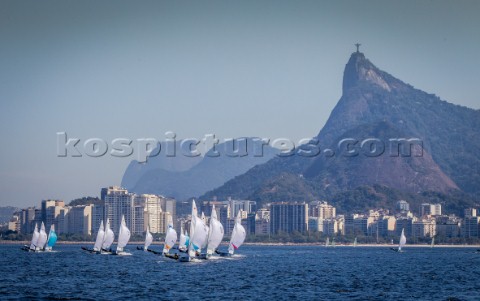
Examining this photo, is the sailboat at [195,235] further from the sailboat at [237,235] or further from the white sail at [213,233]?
the sailboat at [237,235]

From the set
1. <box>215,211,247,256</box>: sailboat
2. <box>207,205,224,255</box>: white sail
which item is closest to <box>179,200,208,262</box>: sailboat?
<box>207,205,224,255</box>: white sail

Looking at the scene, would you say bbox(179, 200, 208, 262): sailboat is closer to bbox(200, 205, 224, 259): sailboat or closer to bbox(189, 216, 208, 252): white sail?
bbox(189, 216, 208, 252): white sail

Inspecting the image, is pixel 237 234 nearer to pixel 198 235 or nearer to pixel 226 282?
pixel 198 235

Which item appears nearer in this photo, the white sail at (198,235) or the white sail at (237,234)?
the white sail at (198,235)

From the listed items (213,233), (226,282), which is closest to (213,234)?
(213,233)

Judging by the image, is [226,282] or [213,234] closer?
[226,282]

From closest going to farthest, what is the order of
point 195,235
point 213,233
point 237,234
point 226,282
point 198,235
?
point 226,282
point 195,235
point 198,235
point 213,233
point 237,234

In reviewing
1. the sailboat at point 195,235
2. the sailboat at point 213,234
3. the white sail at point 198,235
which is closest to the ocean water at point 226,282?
the sailboat at point 195,235

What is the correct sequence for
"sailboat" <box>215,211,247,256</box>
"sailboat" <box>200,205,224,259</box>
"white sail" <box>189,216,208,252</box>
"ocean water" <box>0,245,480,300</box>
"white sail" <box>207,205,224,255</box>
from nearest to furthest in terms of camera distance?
"ocean water" <box>0,245,480,300</box>, "white sail" <box>189,216,208,252</box>, "sailboat" <box>200,205,224,259</box>, "white sail" <box>207,205,224,255</box>, "sailboat" <box>215,211,247,256</box>

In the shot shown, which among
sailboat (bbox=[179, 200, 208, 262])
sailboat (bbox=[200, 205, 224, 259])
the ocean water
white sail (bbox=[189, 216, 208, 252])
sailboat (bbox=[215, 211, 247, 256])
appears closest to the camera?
the ocean water

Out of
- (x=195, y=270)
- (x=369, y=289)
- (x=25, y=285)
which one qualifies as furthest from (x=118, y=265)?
(x=369, y=289)

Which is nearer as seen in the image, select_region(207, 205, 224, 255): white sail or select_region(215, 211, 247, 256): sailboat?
select_region(207, 205, 224, 255): white sail
